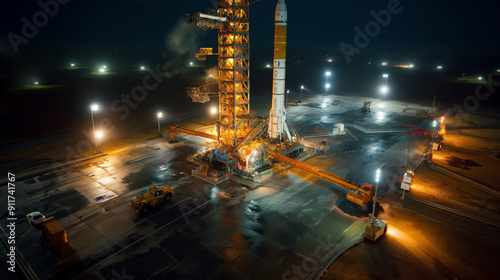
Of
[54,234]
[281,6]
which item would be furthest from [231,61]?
[54,234]

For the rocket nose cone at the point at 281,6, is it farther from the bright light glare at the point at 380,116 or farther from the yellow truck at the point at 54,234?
the bright light glare at the point at 380,116

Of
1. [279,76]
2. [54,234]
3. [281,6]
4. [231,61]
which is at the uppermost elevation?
[281,6]

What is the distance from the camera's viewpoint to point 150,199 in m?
22.1

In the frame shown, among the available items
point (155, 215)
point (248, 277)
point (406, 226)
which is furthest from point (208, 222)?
point (406, 226)

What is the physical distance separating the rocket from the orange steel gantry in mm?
3055

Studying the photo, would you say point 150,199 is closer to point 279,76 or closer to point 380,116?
point 279,76

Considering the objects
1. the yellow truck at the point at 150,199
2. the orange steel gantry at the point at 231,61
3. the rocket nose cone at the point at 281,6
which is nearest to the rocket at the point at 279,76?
the rocket nose cone at the point at 281,6

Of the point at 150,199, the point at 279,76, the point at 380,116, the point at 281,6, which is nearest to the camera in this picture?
the point at 150,199

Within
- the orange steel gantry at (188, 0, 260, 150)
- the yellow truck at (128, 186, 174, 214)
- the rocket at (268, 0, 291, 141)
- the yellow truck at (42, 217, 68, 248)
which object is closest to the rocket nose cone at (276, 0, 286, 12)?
the rocket at (268, 0, 291, 141)

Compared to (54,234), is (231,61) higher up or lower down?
higher up

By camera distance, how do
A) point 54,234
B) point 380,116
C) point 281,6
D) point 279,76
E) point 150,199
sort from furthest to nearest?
point 380,116 → point 279,76 → point 281,6 → point 150,199 → point 54,234

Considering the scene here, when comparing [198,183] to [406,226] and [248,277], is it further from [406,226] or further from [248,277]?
[406,226]

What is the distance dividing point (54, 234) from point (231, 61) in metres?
21.4

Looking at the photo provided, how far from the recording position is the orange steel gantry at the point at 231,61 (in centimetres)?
2836
